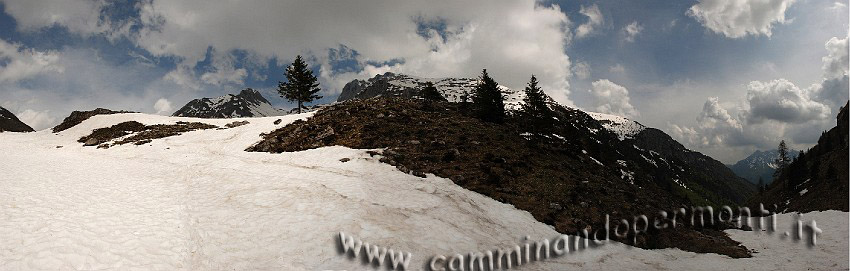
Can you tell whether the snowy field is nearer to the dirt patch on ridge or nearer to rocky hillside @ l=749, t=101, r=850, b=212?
the dirt patch on ridge

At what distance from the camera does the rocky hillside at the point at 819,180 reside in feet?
175

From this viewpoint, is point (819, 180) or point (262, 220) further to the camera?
point (819, 180)

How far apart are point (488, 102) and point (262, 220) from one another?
3086 centimetres

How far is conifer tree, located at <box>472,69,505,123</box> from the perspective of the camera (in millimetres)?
39678

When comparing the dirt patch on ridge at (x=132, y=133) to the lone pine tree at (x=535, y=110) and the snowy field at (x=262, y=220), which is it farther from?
the lone pine tree at (x=535, y=110)

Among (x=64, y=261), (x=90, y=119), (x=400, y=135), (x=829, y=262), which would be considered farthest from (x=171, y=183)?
(x=90, y=119)

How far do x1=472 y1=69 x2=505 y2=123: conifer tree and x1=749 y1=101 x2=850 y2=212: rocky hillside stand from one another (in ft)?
144

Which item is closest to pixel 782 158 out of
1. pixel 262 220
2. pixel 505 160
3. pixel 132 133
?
pixel 505 160

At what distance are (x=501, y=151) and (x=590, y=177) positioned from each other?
22.8ft

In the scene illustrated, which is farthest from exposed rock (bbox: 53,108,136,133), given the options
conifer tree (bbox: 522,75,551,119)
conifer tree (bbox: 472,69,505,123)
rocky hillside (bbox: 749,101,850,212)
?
rocky hillside (bbox: 749,101,850,212)

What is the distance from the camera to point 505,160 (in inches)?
990

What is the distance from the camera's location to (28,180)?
1750 cm

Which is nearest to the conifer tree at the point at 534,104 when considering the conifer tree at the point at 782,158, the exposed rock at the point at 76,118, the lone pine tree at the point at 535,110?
the lone pine tree at the point at 535,110

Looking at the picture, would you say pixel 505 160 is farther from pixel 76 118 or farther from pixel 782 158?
pixel 782 158
